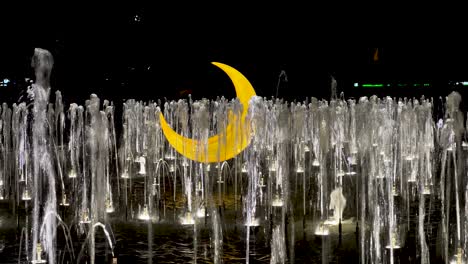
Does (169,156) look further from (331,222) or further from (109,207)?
(331,222)

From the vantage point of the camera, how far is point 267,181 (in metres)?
15.3

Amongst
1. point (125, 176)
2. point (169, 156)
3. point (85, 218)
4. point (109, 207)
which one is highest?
point (169, 156)

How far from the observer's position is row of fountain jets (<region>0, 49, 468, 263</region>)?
406 inches

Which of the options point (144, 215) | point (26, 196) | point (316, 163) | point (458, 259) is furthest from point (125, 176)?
point (458, 259)

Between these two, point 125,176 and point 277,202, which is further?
point 125,176

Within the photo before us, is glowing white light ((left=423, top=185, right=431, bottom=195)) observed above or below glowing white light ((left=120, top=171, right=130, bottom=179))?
below

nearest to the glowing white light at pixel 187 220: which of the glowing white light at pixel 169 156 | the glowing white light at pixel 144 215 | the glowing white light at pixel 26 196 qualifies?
the glowing white light at pixel 144 215

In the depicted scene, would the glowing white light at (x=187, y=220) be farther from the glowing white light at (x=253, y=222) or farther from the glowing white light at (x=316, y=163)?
the glowing white light at (x=316, y=163)

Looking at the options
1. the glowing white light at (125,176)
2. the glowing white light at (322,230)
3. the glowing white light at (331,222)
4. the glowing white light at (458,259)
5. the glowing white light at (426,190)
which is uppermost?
the glowing white light at (125,176)

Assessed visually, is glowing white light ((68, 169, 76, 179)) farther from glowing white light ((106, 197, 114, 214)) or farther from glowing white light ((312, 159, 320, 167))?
glowing white light ((312, 159, 320, 167))

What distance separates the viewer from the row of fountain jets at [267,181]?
33.8 ft

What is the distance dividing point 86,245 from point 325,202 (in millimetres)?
5001

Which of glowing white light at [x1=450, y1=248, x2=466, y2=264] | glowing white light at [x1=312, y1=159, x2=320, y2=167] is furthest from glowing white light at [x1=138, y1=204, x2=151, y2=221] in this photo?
glowing white light at [x1=312, y1=159, x2=320, y2=167]

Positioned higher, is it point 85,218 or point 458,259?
point 85,218
